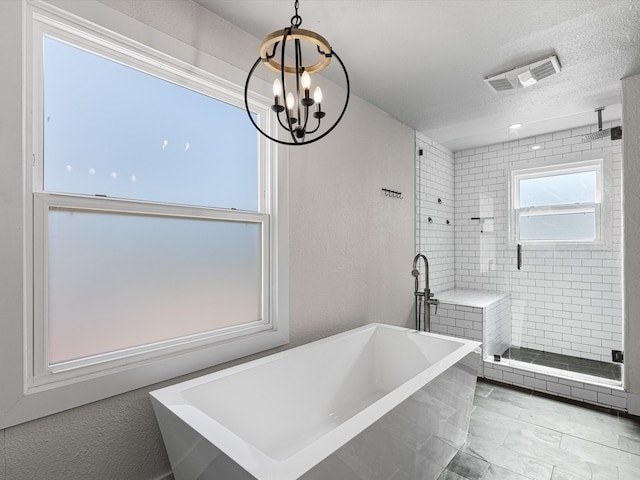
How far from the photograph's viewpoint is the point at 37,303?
1.37 m

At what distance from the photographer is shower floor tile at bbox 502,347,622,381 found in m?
2.89

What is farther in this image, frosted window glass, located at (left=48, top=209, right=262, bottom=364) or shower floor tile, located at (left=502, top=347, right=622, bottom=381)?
shower floor tile, located at (left=502, top=347, right=622, bottom=381)

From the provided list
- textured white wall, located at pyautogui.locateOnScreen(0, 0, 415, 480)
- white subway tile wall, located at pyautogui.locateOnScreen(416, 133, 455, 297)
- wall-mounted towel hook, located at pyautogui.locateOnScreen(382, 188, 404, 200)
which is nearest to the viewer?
textured white wall, located at pyautogui.locateOnScreen(0, 0, 415, 480)

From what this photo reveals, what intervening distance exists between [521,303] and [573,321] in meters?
0.45

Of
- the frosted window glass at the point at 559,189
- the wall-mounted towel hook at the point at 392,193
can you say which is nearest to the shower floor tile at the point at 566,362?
the frosted window glass at the point at 559,189

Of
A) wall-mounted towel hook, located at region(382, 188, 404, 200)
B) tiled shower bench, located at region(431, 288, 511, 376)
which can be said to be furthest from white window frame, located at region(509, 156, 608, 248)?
wall-mounted towel hook, located at region(382, 188, 404, 200)

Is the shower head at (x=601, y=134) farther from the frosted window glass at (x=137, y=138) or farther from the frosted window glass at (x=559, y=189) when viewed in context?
the frosted window glass at (x=137, y=138)

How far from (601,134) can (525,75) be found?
1.13 m

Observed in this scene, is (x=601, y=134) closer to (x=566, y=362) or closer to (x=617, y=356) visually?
(x=617, y=356)

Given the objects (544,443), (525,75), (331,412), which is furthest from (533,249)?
(331,412)

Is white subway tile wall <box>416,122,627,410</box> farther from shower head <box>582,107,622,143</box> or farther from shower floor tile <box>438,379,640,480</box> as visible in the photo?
shower floor tile <box>438,379,640,480</box>

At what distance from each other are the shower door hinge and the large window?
981 mm

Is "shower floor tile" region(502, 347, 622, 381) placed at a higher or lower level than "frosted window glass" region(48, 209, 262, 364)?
→ lower

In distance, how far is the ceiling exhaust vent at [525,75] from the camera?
2.40m
